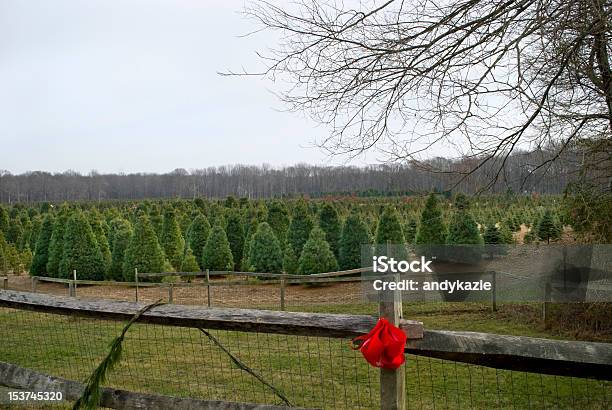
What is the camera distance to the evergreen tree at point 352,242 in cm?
1664

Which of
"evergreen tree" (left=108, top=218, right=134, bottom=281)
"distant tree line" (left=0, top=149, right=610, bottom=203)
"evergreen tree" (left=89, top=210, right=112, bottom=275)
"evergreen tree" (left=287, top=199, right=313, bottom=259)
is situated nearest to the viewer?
→ "evergreen tree" (left=287, top=199, right=313, bottom=259)

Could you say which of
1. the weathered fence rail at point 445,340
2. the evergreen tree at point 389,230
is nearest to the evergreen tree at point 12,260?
the evergreen tree at point 389,230

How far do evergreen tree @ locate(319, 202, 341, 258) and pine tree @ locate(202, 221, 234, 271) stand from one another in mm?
3300

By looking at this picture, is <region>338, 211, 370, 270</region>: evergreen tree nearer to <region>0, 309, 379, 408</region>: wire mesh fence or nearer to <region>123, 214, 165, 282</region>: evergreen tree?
<region>123, 214, 165, 282</region>: evergreen tree

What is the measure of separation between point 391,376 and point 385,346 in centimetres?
25

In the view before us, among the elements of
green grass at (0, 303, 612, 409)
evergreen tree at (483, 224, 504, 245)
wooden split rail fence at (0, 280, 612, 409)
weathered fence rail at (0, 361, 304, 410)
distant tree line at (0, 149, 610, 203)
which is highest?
distant tree line at (0, 149, 610, 203)

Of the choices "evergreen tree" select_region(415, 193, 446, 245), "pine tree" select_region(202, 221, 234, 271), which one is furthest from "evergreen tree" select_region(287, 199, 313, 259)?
"evergreen tree" select_region(415, 193, 446, 245)

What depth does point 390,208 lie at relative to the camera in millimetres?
16031

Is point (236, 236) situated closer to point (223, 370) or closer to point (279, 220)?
point (279, 220)

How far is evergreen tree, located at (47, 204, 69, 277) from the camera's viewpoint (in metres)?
18.7

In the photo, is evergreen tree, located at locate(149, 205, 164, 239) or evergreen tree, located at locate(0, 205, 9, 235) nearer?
evergreen tree, located at locate(149, 205, 164, 239)

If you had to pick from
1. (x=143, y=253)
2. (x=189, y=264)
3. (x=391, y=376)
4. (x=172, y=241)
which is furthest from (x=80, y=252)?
(x=391, y=376)

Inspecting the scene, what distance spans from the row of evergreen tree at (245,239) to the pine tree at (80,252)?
0.10 ft

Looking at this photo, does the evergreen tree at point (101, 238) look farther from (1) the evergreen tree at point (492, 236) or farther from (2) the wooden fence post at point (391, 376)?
(2) the wooden fence post at point (391, 376)
